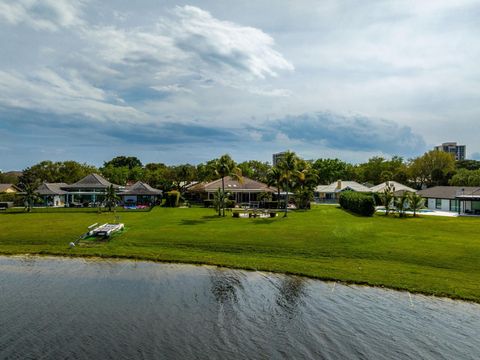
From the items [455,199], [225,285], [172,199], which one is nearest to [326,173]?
[455,199]

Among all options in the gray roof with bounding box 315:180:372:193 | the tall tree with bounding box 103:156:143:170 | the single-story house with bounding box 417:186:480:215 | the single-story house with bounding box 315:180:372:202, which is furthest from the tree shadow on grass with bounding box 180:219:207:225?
the tall tree with bounding box 103:156:143:170

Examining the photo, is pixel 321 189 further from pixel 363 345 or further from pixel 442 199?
pixel 363 345

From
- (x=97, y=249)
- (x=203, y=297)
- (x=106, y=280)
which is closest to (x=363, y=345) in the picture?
(x=203, y=297)

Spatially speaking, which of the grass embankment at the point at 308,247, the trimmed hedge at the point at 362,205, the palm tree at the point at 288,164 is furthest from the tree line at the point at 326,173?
the grass embankment at the point at 308,247

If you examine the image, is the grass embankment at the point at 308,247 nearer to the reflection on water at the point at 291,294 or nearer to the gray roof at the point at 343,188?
the reflection on water at the point at 291,294

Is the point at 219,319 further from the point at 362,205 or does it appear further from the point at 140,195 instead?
the point at 140,195

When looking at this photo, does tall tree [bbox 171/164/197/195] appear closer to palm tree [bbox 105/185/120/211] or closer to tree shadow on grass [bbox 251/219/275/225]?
palm tree [bbox 105/185/120/211]
